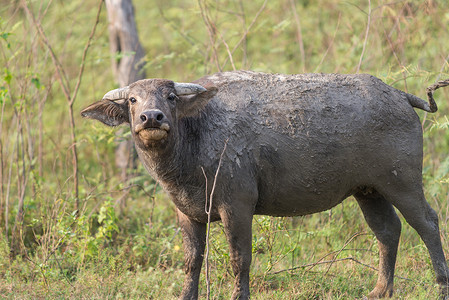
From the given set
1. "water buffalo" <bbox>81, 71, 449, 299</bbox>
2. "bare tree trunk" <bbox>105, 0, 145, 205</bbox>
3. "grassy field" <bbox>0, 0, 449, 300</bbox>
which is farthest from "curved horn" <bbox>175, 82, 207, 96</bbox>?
"bare tree trunk" <bbox>105, 0, 145, 205</bbox>

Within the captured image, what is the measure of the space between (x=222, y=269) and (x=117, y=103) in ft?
6.49

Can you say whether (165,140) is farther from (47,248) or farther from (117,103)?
(47,248)

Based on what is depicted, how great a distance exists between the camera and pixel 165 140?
4.69m

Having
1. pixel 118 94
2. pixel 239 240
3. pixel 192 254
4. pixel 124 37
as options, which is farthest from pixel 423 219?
pixel 124 37

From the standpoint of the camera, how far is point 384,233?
5828 mm

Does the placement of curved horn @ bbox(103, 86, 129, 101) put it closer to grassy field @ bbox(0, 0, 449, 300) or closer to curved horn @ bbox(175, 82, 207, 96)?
curved horn @ bbox(175, 82, 207, 96)

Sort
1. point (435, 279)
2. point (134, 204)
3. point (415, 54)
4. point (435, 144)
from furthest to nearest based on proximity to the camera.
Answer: point (415, 54) < point (435, 144) < point (134, 204) < point (435, 279)

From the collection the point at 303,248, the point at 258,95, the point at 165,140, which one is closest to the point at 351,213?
the point at 303,248

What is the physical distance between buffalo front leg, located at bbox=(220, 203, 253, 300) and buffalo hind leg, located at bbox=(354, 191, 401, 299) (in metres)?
1.38

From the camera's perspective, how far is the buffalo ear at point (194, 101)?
16.2 feet

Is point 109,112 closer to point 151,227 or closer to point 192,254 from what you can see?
point 192,254

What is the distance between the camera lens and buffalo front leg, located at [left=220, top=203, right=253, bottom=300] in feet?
16.3

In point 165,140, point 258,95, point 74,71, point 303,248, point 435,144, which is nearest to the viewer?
point 165,140

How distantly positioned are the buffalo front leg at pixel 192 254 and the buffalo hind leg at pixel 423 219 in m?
1.76
